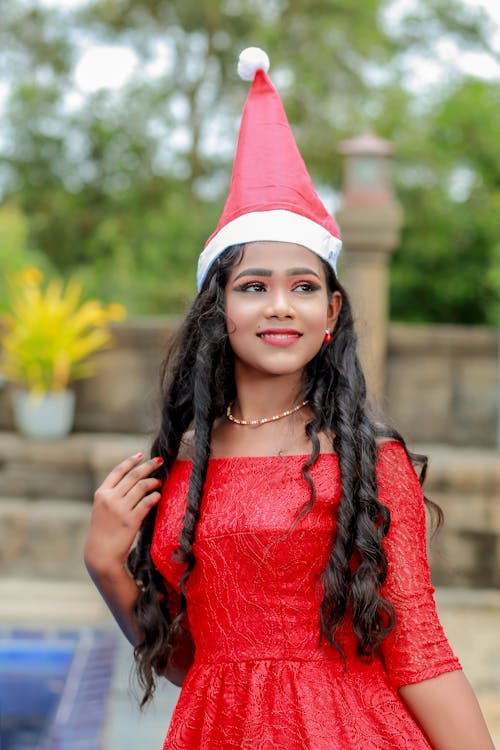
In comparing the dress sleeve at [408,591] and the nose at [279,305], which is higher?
the nose at [279,305]

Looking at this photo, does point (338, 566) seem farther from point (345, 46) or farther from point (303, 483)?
point (345, 46)

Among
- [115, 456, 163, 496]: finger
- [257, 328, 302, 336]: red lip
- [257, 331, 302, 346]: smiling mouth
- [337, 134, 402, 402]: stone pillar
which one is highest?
[337, 134, 402, 402]: stone pillar

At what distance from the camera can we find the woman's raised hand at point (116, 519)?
1.66m

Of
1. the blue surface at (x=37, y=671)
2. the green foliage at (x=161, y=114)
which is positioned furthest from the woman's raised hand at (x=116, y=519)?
the green foliage at (x=161, y=114)

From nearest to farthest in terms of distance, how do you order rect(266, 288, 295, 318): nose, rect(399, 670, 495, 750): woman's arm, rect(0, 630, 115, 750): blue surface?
rect(399, 670, 495, 750): woman's arm < rect(266, 288, 295, 318): nose < rect(0, 630, 115, 750): blue surface

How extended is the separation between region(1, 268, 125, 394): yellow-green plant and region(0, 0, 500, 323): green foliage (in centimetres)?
486

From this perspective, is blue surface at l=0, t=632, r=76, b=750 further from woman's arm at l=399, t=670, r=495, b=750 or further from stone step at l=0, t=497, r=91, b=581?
woman's arm at l=399, t=670, r=495, b=750

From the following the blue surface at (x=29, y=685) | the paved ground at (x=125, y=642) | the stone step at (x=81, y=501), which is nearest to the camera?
the paved ground at (x=125, y=642)

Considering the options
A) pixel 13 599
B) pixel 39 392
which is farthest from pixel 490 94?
pixel 13 599

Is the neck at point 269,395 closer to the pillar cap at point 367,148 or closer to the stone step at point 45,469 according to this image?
the stone step at point 45,469

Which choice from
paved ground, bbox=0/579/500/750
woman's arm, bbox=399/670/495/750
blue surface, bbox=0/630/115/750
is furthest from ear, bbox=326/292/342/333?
blue surface, bbox=0/630/115/750

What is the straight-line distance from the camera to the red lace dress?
1424mm

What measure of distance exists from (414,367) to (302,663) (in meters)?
4.57

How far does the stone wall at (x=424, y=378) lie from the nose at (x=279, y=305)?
4.25 metres
